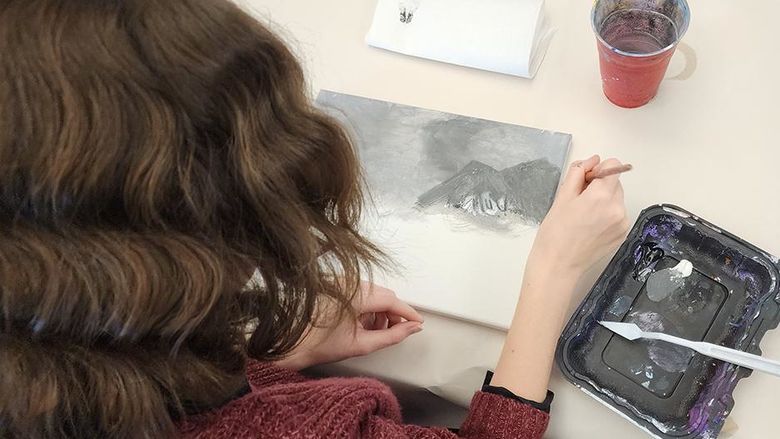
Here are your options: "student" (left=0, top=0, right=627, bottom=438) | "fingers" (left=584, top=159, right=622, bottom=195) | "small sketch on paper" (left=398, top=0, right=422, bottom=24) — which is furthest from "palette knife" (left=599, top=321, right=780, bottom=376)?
"small sketch on paper" (left=398, top=0, right=422, bottom=24)

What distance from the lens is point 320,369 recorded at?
2.40 ft

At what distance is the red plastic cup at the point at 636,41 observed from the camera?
0.70 m

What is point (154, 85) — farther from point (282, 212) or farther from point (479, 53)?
point (479, 53)

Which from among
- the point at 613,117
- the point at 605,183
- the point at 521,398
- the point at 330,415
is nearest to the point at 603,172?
the point at 605,183

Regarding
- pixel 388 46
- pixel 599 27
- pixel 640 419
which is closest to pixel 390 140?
pixel 388 46

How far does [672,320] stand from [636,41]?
290 millimetres

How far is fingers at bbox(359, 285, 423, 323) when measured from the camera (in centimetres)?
70

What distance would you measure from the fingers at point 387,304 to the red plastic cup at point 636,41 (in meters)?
0.31

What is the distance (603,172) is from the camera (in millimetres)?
677

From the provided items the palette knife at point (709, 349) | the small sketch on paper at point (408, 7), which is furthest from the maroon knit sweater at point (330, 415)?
the small sketch on paper at point (408, 7)

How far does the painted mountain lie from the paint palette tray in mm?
Result: 98

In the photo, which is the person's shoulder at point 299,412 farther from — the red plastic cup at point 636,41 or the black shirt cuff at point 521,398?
the red plastic cup at point 636,41

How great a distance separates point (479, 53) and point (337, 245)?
1.14 feet

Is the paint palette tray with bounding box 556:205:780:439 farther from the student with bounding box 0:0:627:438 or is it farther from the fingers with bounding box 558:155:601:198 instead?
the student with bounding box 0:0:627:438
